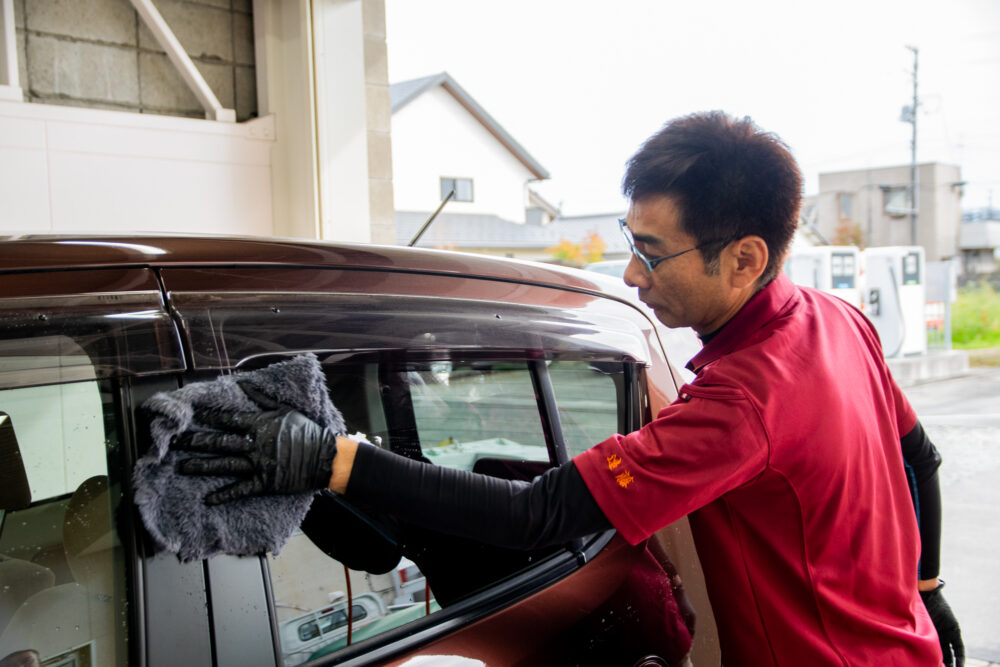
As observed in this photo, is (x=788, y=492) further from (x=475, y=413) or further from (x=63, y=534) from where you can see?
(x=63, y=534)

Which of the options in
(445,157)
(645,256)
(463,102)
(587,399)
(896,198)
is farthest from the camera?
(896,198)

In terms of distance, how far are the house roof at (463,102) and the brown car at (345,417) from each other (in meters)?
28.4

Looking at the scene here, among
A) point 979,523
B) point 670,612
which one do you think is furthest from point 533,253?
point 670,612

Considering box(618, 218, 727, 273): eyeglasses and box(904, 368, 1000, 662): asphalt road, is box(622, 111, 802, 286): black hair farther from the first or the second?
box(904, 368, 1000, 662): asphalt road

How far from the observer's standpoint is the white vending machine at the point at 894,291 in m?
13.9

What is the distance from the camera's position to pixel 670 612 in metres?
1.54

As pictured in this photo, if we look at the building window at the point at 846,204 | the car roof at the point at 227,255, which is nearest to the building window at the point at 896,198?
the building window at the point at 846,204

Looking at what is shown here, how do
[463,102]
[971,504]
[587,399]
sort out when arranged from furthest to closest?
[463,102], [971,504], [587,399]

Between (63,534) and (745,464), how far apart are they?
0.97 m

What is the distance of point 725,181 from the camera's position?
1.39 meters

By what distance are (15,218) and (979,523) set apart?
645 centimetres

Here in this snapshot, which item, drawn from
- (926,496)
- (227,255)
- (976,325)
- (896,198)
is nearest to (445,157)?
(976,325)

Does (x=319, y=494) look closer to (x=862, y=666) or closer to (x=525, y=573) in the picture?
(x=525, y=573)

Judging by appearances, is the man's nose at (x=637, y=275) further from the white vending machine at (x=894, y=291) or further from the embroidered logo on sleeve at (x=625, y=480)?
the white vending machine at (x=894, y=291)
